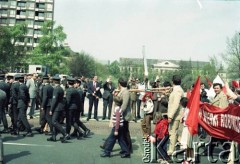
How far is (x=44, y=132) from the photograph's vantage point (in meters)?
12.1

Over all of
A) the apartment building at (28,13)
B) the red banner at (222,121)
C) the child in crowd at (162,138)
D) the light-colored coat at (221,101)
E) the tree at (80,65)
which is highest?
Answer: the apartment building at (28,13)

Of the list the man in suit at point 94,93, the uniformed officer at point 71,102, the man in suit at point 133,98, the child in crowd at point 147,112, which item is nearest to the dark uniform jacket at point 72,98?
the uniformed officer at point 71,102

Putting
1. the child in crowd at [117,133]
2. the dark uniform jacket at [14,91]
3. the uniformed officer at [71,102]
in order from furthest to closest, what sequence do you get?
1. the dark uniform jacket at [14,91]
2. the uniformed officer at [71,102]
3. the child in crowd at [117,133]

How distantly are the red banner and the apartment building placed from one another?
88405 mm

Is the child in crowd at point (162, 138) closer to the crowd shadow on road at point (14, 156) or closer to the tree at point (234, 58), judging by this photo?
the crowd shadow on road at point (14, 156)

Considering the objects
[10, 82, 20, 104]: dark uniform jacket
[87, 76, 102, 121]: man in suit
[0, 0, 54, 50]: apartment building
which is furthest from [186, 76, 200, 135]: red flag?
[0, 0, 54, 50]: apartment building

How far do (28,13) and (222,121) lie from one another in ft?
300

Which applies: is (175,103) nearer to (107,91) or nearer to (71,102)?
(71,102)

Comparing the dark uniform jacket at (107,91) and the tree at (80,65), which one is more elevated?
the tree at (80,65)

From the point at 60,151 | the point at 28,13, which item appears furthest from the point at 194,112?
the point at 28,13

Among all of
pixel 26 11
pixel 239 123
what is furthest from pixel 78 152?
pixel 26 11

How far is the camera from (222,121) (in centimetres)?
805

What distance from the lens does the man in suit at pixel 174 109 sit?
8398 millimetres

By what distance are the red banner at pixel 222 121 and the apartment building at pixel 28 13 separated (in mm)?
88405
